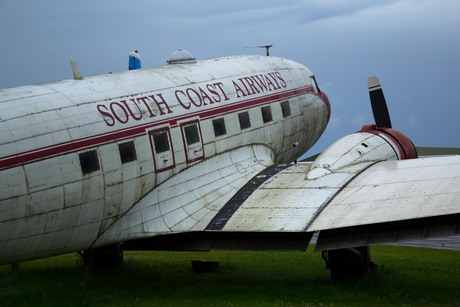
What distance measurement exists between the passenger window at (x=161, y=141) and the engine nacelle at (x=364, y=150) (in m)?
3.04

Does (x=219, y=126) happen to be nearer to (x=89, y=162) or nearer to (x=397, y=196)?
(x=89, y=162)

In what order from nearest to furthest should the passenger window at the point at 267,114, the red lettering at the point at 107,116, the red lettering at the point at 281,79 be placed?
the red lettering at the point at 107,116 → the passenger window at the point at 267,114 → the red lettering at the point at 281,79

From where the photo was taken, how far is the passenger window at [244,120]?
18.6 metres

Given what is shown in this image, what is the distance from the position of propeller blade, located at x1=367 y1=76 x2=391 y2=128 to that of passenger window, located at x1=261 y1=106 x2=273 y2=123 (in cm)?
336

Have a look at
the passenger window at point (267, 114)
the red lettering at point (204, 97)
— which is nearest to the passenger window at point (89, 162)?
the red lettering at point (204, 97)

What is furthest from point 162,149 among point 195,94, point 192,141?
point 195,94

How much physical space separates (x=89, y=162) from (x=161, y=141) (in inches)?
84.3

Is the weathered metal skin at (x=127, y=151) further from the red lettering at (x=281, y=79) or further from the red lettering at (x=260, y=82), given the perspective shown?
the red lettering at (x=281, y=79)

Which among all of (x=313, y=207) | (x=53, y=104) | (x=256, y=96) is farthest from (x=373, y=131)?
(x=53, y=104)

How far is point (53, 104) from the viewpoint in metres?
14.1

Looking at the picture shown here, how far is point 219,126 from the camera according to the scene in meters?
17.8

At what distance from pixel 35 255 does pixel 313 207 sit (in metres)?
5.12

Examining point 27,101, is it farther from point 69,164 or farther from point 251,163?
point 251,163

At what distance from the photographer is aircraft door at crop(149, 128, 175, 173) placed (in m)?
15.7
